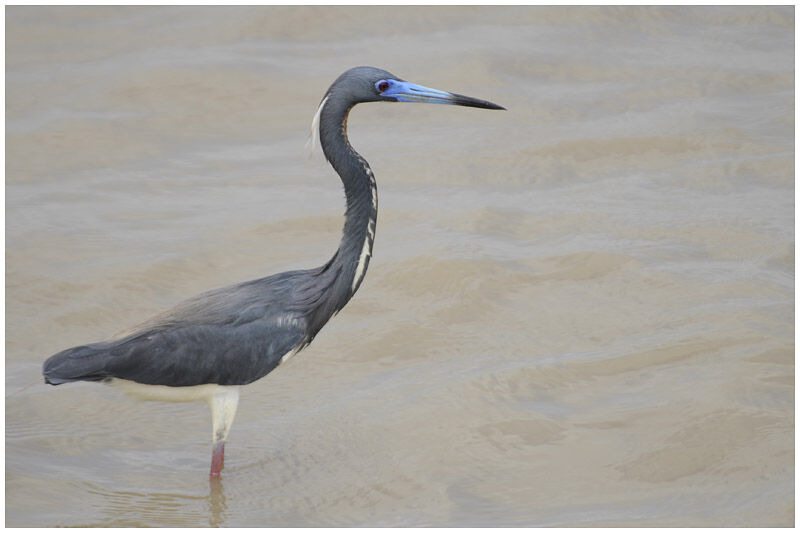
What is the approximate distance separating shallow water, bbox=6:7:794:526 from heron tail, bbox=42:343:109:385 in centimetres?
60

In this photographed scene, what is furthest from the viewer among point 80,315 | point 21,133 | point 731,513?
point 21,133

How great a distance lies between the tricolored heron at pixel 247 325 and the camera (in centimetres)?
544

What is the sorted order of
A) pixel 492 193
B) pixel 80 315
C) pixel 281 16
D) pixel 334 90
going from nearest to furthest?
pixel 334 90 < pixel 80 315 < pixel 492 193 < pixel 281 16

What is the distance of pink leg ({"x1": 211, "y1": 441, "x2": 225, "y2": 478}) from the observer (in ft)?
18.4

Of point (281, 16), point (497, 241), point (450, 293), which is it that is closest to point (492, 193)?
point (497, 241)

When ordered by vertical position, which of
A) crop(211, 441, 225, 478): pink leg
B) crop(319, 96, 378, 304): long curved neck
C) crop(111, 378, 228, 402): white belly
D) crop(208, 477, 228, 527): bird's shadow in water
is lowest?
crop(208, 477, 228, 527): bird's shadow in water

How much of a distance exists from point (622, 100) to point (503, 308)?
348 centimetres

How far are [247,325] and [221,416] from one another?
48 centimetres

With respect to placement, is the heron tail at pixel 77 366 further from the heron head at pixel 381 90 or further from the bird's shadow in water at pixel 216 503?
the heron head at pixel 381 90

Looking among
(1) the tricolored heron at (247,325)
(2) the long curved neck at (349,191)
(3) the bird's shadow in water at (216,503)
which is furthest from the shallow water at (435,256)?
(2) the long curved neck at (349,191)

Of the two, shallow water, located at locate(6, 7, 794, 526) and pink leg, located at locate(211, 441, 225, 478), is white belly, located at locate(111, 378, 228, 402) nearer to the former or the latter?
pink leg, located at locate(211, 441, 225, 478)

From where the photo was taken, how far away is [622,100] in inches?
399

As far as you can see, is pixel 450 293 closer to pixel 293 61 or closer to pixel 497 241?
Result: pixel 497 241

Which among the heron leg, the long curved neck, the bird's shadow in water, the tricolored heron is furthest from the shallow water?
the long curved neck
